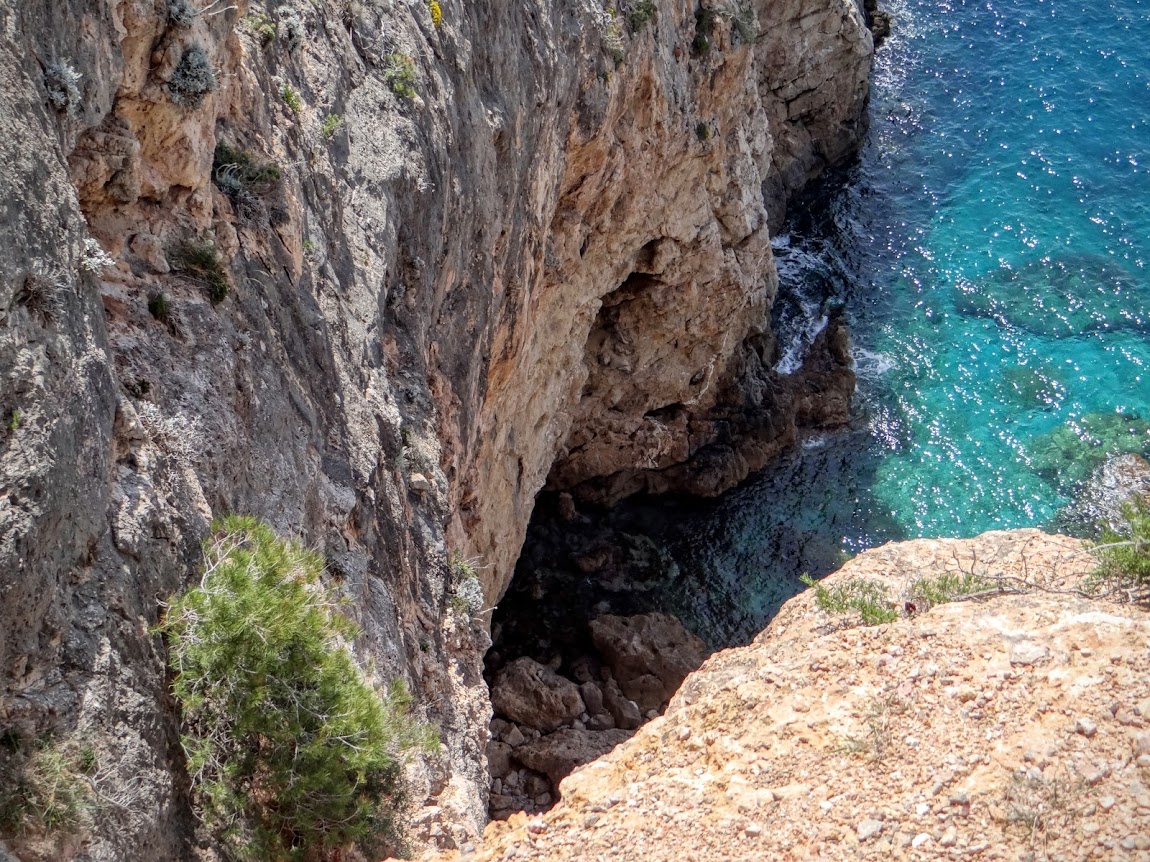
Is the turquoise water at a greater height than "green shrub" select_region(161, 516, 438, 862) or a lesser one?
greater

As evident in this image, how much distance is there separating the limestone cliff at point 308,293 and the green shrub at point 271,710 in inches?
10.7

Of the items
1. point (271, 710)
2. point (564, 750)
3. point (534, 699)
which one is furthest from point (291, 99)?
point (534, 699)

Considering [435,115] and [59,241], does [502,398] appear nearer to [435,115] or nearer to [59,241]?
[435,115]

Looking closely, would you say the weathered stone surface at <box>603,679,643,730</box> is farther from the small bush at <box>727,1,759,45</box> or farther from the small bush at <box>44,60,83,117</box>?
the small bush at <box>44,60,83,117</box>

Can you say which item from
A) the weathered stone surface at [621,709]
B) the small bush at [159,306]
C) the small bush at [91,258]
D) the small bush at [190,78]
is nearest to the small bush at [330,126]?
the small bush at [190,78]

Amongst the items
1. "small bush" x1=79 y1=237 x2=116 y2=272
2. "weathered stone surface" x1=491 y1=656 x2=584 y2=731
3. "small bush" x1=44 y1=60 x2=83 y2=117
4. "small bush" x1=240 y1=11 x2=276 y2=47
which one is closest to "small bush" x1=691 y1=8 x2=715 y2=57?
"small bush" x1=240 y1=11 x2=276 y2=47

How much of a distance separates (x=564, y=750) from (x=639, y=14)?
1580 centimetres

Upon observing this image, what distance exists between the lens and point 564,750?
71.8ft

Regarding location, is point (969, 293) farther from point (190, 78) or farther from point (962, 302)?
point (190, 78)

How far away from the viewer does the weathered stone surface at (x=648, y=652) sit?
24719 mm

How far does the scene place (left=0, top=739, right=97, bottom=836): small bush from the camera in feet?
19.7

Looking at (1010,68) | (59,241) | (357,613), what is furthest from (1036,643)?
(1010,68)

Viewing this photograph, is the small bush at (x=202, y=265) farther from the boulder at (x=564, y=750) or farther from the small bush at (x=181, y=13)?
the boulder at (x=564, y=750)

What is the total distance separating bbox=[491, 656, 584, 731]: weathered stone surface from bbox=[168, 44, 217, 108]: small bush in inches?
655
